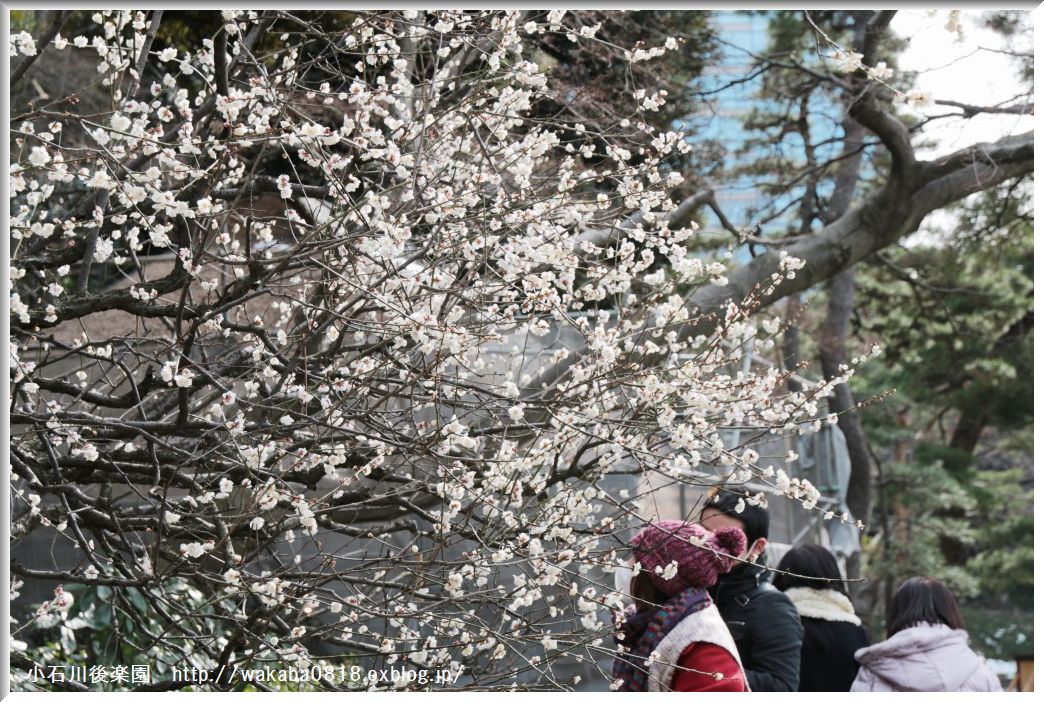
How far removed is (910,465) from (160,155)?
1133 cm

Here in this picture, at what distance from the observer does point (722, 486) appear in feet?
8.02

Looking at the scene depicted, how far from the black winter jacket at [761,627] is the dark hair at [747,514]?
111mm

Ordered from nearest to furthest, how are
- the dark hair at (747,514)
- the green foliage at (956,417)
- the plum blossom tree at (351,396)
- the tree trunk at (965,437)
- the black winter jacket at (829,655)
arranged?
1. the plum blossom tree at (351,396)
2. the dark hair at (747,514)
3. the black winter jacket at (829,655)
4. the green foliage at (956,417)
5. the tree trunk at (965,437)

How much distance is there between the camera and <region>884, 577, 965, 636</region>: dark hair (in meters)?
2.71

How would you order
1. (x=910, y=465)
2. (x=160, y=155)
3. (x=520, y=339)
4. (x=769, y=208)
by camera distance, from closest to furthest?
(x=160, y=155) < (x=520, y=339) < (x=769, y=208) < (x=910, y=465)

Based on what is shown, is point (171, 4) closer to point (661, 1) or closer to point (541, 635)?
point (661, 1)

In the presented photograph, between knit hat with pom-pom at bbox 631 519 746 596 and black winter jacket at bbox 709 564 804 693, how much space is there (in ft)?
0.74

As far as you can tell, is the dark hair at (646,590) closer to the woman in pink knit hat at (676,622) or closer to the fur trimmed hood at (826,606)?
the woman in pink knit hat at (676,622)

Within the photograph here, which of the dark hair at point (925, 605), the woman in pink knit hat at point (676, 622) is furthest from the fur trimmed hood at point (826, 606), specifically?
the woman in pink knit hat at point (676, 622)

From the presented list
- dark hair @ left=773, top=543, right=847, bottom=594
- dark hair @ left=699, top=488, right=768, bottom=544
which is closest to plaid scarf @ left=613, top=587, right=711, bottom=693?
Result: dark hair @ left=699, top=488, right=768, bottom=544

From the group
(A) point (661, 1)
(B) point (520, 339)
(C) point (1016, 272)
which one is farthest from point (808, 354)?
(A) point (661, 1)

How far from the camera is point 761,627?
2.46m

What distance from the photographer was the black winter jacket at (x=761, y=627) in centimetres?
242

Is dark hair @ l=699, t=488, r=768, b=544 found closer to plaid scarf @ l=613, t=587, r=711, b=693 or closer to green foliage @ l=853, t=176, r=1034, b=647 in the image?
plaid scarf @ l=613, t=587, r=711, b=693
